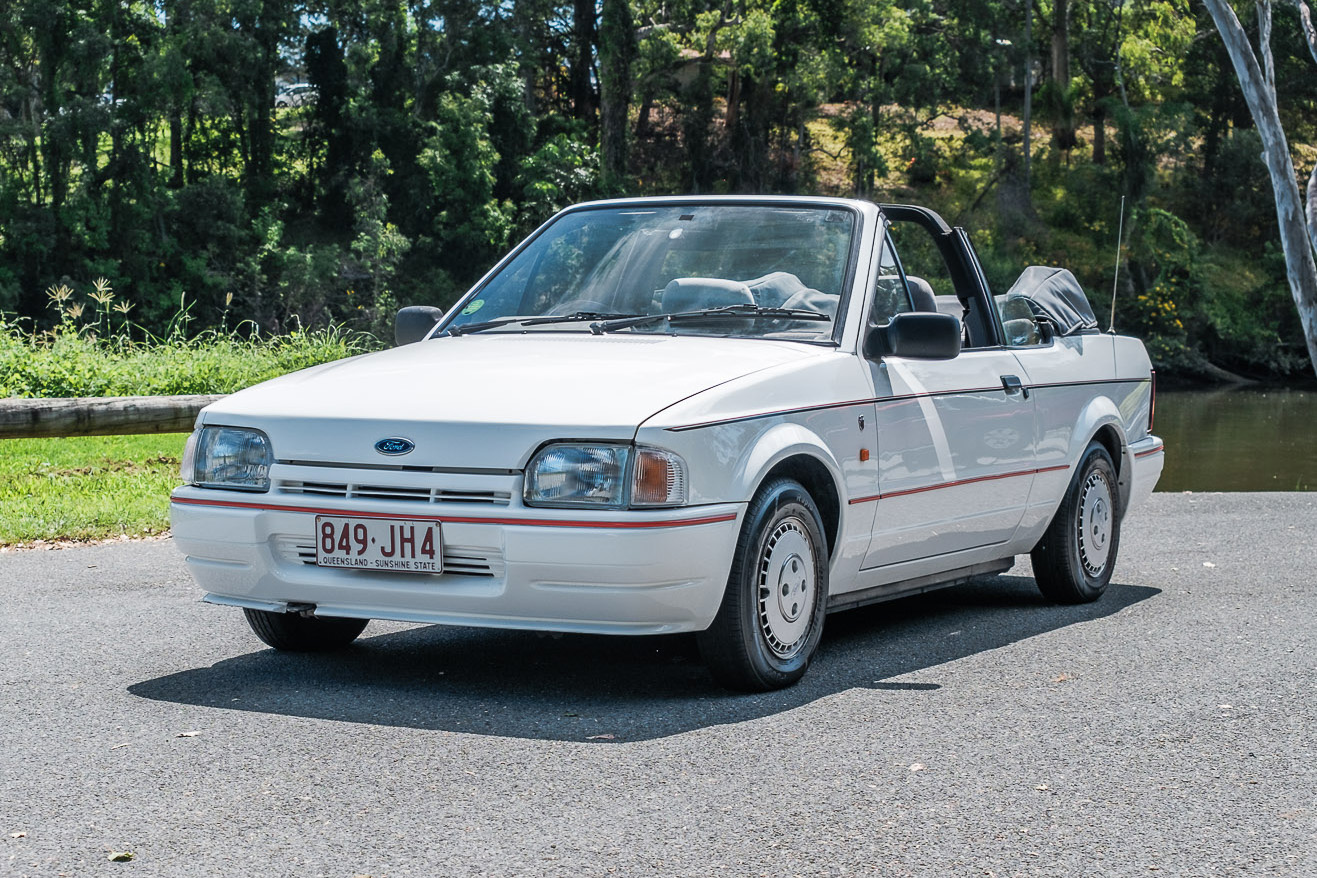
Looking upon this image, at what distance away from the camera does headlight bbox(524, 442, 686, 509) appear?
191 inches

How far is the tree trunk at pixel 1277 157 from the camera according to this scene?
22422mm

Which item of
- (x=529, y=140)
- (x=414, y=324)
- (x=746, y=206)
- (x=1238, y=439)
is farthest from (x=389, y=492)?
(x=529, y=140)

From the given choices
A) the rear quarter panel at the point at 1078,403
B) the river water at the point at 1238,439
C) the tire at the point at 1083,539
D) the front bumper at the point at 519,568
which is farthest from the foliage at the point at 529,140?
the front bumper at the point at 519,568

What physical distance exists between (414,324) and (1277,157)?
19.6 m

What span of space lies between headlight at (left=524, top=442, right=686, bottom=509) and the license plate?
1.16 feet

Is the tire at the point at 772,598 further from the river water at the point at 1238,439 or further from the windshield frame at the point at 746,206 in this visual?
the river water at the point at 1238,439

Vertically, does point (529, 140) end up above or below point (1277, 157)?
above

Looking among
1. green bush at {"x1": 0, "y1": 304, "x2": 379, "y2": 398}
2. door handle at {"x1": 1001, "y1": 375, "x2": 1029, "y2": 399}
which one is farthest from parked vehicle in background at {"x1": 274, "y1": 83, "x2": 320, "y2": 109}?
door handle at {"x1": 1001, "y1": 375, "x2": 1029, "y2": 399}

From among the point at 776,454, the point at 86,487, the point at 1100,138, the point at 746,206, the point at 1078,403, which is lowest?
the point at 86,487

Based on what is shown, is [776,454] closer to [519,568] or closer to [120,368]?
[519,568]

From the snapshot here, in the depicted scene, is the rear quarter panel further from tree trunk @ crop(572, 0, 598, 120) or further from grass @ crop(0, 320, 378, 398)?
tree trunk @ crop(572, 0, 598, 120)

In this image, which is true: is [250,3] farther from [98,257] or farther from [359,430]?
[359,430]

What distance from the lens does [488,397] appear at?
5105mm

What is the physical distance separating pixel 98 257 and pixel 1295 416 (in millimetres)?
28113
